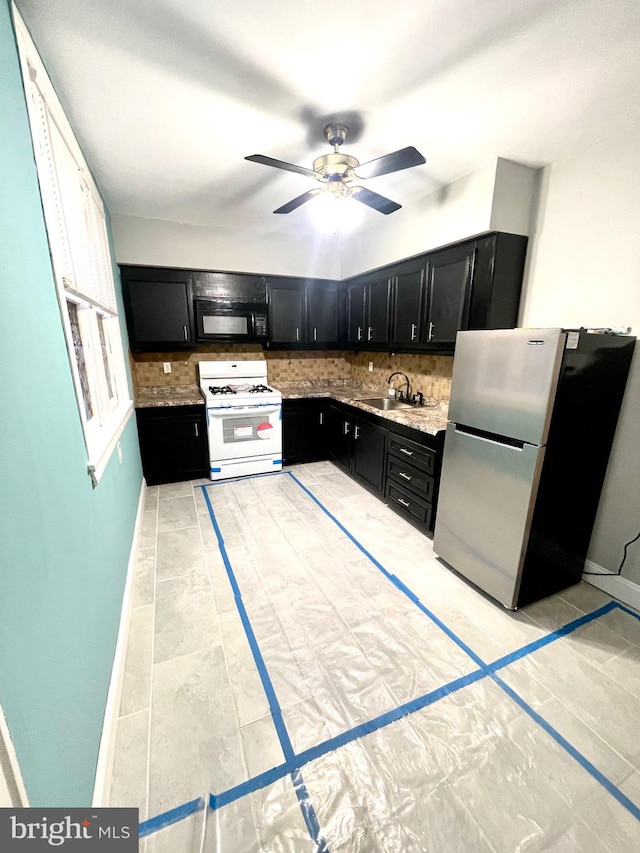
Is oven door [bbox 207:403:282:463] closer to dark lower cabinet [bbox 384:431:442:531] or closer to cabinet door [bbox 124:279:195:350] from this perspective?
cabinet door [bbox 124:279:195:350]

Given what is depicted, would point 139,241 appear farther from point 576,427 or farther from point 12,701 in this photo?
point 576,427

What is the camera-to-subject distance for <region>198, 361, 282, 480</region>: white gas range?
3643 millimetres

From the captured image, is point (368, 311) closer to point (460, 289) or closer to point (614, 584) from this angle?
point (460, 289)

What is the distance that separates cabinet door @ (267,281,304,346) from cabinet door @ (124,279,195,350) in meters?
0.91

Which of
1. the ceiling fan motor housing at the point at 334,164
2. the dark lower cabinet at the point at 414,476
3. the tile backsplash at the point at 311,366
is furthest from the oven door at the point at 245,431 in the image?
the ceiling fan motor housing at the point at 334,164

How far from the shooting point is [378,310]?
358 cm

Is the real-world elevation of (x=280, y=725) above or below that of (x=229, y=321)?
below

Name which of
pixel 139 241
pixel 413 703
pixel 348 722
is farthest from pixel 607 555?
pixel 139 241

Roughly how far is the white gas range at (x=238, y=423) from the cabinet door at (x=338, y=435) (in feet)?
2.09

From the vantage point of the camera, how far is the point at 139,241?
3295mm

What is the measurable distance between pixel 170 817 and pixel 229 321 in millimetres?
3697

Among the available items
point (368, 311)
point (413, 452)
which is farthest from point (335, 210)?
point (413, 452)

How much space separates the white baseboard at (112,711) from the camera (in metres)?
1.14

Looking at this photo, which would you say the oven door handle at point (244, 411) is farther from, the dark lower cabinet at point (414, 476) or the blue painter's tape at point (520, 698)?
the blue painter's tape at point (520, 698)
